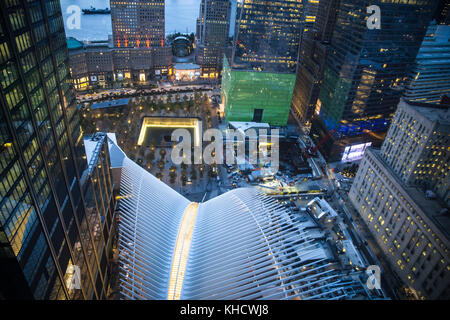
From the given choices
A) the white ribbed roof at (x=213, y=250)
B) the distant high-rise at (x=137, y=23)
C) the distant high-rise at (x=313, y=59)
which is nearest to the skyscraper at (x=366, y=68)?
the distant high-rise at (x=313, y=59)

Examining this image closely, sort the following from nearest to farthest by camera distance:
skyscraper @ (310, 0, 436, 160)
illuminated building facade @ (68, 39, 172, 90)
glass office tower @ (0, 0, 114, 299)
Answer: glass office tower @ (0, 0, 114, 299) < skyscraper @ (310, 0, 436, 160) < illuminated building facade @ (68, 39, 172, 90)

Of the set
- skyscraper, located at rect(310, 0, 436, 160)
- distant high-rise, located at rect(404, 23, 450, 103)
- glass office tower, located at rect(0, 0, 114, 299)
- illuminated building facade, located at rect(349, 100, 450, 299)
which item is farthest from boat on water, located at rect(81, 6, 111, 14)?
glass office tower, located at rect(0, 0, 114, 299)

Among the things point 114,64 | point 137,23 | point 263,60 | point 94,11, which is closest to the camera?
point 263,60

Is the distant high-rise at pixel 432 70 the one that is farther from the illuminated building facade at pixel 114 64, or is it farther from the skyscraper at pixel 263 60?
the illuminated building facade at pixel 114 64

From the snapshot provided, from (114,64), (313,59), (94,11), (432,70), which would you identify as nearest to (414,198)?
(432,70)

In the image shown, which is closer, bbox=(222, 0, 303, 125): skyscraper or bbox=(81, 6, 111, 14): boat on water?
bbox=(222, 0, 303, 125): skyscraper

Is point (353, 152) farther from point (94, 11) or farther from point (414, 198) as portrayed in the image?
point (94, 11)

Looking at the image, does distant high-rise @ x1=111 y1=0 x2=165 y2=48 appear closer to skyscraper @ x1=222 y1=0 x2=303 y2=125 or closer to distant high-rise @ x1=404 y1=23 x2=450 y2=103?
skyscraper @ x1=222 y1=0 x2=303 y2=125
